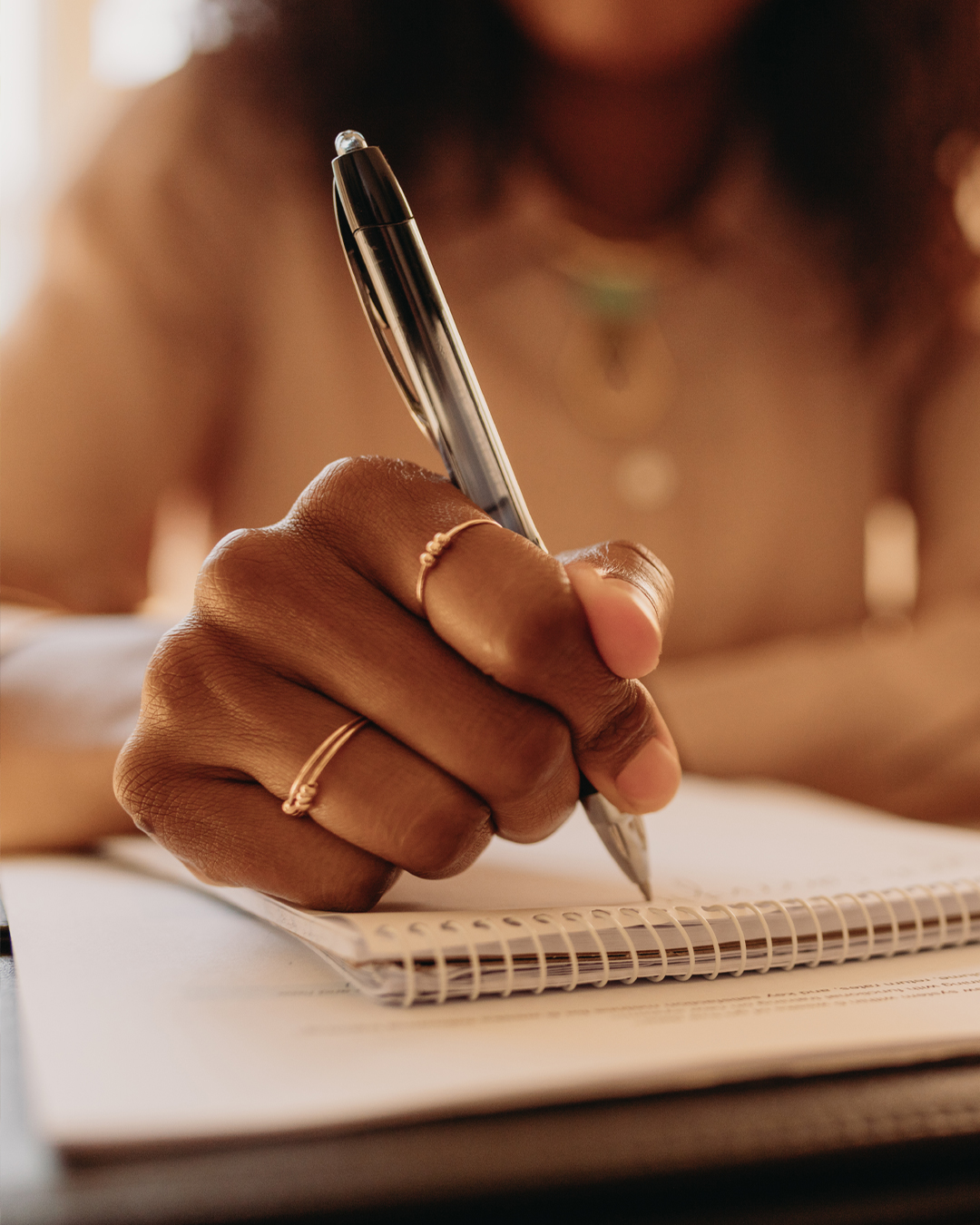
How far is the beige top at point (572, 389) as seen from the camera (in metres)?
0.77

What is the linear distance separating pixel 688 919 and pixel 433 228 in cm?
80

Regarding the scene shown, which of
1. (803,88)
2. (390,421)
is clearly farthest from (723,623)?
(803,88)

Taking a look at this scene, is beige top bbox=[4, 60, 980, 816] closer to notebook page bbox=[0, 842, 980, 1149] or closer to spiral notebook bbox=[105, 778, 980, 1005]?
spiral notebook bbox=[105, 778, 980, 1005]

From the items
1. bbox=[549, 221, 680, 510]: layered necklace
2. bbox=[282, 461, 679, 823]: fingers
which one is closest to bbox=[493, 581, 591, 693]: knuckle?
bbox=[282, 461, 679, 823]: fingers

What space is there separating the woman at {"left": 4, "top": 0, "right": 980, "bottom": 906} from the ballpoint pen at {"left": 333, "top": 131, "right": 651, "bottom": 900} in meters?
0.43

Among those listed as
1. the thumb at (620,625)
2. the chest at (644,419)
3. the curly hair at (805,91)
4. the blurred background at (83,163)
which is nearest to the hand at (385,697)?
the thumb at (620,625)

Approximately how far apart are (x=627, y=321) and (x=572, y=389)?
0.10 meters

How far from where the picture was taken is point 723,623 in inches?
38.0

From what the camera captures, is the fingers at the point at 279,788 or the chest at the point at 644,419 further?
the chest at the point at 644,419

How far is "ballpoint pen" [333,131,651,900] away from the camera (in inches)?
11.6

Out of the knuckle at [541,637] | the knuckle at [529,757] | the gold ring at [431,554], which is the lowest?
the knuckle at [529,757]

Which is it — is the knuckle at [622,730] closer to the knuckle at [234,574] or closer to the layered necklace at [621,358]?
the knuckle at [234,574]

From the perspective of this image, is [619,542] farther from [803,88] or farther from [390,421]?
[803,88]

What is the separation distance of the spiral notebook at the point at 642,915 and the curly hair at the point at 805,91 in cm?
76
